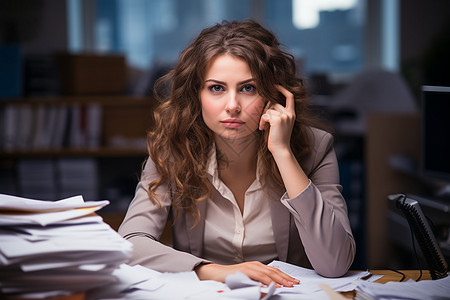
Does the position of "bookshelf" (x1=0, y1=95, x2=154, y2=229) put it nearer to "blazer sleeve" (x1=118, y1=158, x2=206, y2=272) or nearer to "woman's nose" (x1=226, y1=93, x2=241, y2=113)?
"blazer sleeve" (x1=118, y1=158, x2=206, y2=272)

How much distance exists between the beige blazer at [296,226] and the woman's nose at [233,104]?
0.25 m

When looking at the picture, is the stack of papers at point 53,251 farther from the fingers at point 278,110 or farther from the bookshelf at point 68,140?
the bookshelf at point 68,140

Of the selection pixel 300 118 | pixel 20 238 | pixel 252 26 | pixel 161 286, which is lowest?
pixel 161 286

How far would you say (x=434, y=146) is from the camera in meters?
2.28

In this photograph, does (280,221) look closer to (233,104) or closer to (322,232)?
(322,232)

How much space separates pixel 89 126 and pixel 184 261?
2.25m

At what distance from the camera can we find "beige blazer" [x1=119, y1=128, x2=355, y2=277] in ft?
3.65

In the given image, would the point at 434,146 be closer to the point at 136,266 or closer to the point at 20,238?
the point at 136,266

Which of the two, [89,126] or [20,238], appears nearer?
[20,238]

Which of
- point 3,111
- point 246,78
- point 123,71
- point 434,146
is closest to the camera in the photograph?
point 246,78

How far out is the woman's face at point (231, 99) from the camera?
121cm

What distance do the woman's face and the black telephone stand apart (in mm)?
400

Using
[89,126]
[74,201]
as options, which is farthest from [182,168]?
[89,126]

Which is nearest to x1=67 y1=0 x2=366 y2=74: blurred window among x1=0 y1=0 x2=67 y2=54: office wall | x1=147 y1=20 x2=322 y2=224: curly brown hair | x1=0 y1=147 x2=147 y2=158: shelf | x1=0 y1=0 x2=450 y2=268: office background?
x1=0 y1=0 x2=450 y2=268: office background
